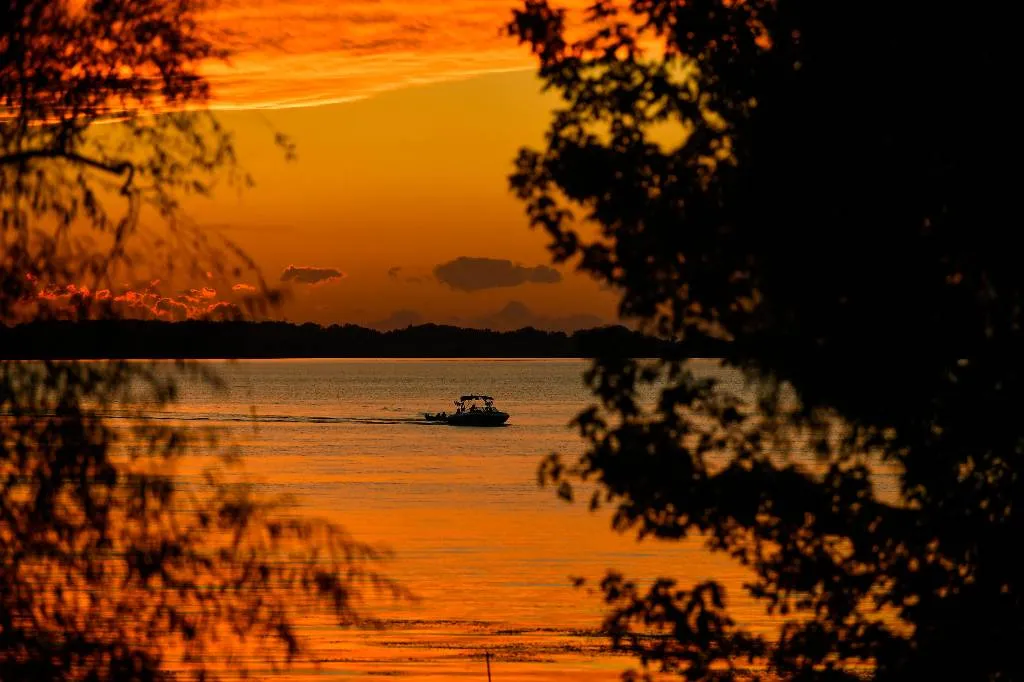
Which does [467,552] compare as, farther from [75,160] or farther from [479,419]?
[479,419]

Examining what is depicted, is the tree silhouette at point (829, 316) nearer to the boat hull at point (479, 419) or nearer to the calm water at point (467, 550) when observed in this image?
the calm water at point (467, 550)

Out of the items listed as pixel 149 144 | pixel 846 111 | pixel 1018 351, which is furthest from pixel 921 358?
pixel 149 144

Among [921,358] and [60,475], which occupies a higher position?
[921,358]

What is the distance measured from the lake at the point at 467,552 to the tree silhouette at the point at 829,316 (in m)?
1.59

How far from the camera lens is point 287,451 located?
13038 centimetres

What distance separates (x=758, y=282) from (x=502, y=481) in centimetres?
8929

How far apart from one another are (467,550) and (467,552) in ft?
1.85

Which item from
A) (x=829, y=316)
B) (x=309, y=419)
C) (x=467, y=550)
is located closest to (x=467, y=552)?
(x=467, y=550)

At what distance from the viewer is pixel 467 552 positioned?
6438 cm

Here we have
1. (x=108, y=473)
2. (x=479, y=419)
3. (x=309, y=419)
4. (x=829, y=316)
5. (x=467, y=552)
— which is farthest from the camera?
(x=309, y=419)

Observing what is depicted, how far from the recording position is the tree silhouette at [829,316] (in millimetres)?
12156

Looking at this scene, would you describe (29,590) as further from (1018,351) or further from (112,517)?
(1018,351)

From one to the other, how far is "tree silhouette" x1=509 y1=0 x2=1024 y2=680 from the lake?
1591 millimetres

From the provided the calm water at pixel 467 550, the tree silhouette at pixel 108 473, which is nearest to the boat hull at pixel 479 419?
the calm water at pixel 467 550
